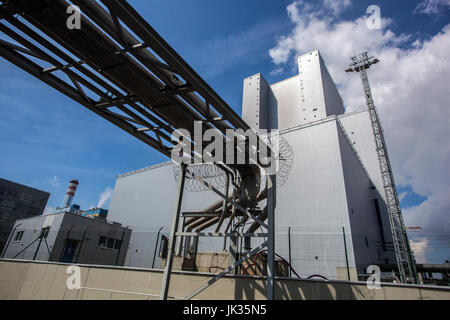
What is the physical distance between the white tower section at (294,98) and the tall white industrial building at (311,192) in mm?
120

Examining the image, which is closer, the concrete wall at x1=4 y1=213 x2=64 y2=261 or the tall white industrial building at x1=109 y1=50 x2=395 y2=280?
the tall white industrial building at x1=109 y1=50 x2=395 y2=280

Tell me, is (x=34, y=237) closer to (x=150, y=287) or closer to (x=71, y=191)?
(x=150, y=287)

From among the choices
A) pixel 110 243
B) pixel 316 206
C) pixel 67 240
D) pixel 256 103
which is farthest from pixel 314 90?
pixel 67 240

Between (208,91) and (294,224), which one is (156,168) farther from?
(208,91)

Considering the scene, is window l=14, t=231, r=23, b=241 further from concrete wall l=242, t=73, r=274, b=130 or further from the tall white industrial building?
concrete wall l=242, t=73, r=274, b=130

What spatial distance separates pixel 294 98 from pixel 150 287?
1083 inches

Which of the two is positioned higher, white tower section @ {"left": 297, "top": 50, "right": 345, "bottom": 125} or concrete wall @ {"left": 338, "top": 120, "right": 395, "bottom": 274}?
white tower section @ {"left": 297, "top": 50, "right": 345, "bottom": 125}

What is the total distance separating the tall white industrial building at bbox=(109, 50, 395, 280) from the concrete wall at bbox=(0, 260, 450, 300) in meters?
4.75

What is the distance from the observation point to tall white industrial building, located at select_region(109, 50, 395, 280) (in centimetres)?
1436

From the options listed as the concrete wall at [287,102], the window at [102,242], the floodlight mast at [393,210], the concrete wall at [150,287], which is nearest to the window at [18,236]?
the window at [102,242]

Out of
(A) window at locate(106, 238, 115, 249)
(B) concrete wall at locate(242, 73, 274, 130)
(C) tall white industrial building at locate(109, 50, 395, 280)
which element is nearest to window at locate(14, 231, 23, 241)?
(A) window at locate(106, 238, 115, 249)

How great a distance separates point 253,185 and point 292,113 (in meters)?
23.5

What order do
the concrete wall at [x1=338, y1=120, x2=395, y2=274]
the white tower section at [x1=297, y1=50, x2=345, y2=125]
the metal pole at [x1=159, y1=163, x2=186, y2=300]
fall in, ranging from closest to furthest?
the metal pole at [x1=159, y1=163, x2=186, y2=300]
the concrete wall at [x1=338, y1=120, x2=395, y2=274]
the white tower section at [x1=297, y1=50, x2=345, y2=125]

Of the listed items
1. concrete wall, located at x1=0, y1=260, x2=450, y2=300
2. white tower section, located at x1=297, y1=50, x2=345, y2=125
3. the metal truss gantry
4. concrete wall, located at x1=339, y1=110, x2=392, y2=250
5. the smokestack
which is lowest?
concrete wall, located at x1=0, y1=260, x2=450, y2=300
